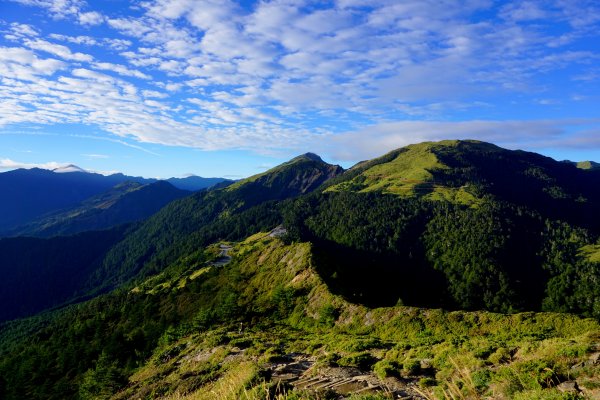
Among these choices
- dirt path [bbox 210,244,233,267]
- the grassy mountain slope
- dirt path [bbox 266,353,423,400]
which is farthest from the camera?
dirt path [bbox 210,244,233,267]

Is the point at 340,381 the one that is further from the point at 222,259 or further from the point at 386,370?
the point at 222,259

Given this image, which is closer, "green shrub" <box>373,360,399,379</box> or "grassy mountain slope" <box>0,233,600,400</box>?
"grassy mountain slope" <box>0,233,600,400</box>

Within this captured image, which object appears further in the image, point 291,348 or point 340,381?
point 291,348

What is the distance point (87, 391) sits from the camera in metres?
56.7

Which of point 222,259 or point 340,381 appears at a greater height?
point 340,381

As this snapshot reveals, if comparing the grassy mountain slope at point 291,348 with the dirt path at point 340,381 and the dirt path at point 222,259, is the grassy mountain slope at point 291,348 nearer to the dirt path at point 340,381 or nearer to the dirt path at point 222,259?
the dirt path at point 340,381

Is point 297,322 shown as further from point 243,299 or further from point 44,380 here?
point 44,380

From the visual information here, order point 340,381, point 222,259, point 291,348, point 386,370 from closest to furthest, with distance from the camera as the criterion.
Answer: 1. point 340,381
2. point 386,370
3. point 291,348
4. point 222,259

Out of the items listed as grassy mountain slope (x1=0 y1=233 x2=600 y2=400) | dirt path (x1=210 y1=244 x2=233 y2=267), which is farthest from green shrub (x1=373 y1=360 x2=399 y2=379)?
dirt path (x1=210 y1=244 x2=233 y2=267)

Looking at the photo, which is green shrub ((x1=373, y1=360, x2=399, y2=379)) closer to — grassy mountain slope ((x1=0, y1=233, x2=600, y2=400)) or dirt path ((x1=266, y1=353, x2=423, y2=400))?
grassy mountain slope ((x1=0, y1=233, x2=600, y2=400))

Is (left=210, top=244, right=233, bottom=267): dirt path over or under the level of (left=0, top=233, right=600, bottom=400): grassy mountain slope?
under

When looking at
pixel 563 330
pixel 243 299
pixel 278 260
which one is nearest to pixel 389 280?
pixel 278 260

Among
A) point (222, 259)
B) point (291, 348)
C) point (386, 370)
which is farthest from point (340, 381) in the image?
point (222, 259)

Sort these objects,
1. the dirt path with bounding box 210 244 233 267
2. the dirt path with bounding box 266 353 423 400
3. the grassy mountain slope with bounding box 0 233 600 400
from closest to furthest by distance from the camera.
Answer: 1. the grassy mountain slope with bounding box 0 233 600 400
2. the dirt path with bounding box 266 353 423 400
3. the dirt path with bounding box 210 244 233 267
